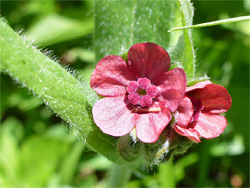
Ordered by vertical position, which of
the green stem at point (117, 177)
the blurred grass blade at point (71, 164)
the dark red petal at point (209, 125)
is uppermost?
the dark red petal at point (209, 125)

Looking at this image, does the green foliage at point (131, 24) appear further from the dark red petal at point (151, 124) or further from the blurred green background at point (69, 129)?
the dark red petal at point (151, 124)

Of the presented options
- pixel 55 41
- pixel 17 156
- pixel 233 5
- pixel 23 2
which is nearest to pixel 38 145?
pixel 17 156

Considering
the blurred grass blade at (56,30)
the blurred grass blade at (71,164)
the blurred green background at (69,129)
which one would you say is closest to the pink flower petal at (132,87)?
the blurred green background at (69,129)

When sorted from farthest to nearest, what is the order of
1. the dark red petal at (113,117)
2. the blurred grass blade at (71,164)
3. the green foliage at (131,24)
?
the blurred grass blade at (71,164) < the green foliage at (131,24) < the dark red petal at (113,117)

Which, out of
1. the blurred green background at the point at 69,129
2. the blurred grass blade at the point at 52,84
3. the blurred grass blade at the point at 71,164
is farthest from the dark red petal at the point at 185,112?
the blurred grass blade at the point at 71,164

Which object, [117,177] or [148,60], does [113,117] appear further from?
[117,177]

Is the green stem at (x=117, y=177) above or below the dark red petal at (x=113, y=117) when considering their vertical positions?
below

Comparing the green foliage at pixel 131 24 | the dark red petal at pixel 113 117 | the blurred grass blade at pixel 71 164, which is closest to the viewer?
the dark red petal at pixel 113 117

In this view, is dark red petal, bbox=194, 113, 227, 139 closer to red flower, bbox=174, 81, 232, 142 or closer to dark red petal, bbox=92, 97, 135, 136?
red flower, bbox=174, 81, 232, 142

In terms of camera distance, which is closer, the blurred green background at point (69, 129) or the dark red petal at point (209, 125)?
the dark red petal at point (209, 125)
